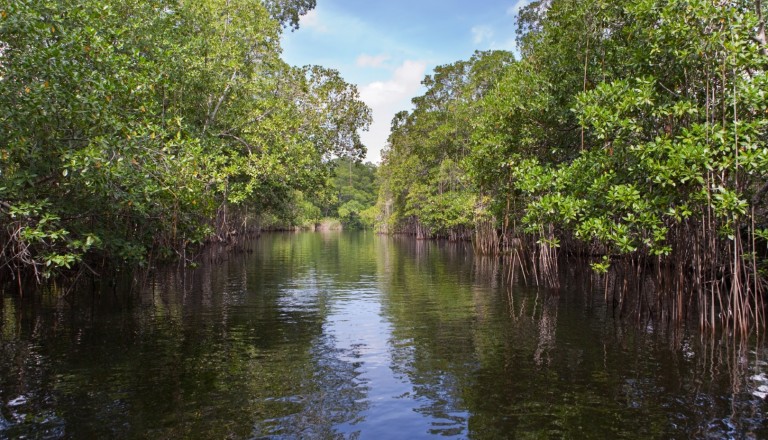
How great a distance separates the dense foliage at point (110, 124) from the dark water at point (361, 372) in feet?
5.90

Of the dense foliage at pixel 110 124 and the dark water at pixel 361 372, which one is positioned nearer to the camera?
the dark water at pixel 361 372

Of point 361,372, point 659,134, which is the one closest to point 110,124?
point 361,372

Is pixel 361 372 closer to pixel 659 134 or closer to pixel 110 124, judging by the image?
pixel 110 124

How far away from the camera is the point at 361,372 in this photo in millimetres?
7461

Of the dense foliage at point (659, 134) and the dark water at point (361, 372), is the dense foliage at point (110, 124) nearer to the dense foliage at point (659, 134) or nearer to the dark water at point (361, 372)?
the dark water at point (361, 372)

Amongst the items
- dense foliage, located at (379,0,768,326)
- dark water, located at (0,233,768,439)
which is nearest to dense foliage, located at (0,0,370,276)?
dark water, located at (0,233,768,439)

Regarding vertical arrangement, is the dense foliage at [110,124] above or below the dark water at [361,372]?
above

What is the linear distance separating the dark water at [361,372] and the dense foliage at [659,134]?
1949 mm

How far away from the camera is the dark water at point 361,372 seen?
554cm

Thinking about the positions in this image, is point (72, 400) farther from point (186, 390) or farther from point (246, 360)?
point (246, 360)

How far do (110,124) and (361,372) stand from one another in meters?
6.43

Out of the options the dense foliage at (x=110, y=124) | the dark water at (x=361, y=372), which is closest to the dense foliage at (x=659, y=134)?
the dark water at (x=361, y=372)

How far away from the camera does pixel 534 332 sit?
9.83 meters

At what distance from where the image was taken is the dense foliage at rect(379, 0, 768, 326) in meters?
8.32
